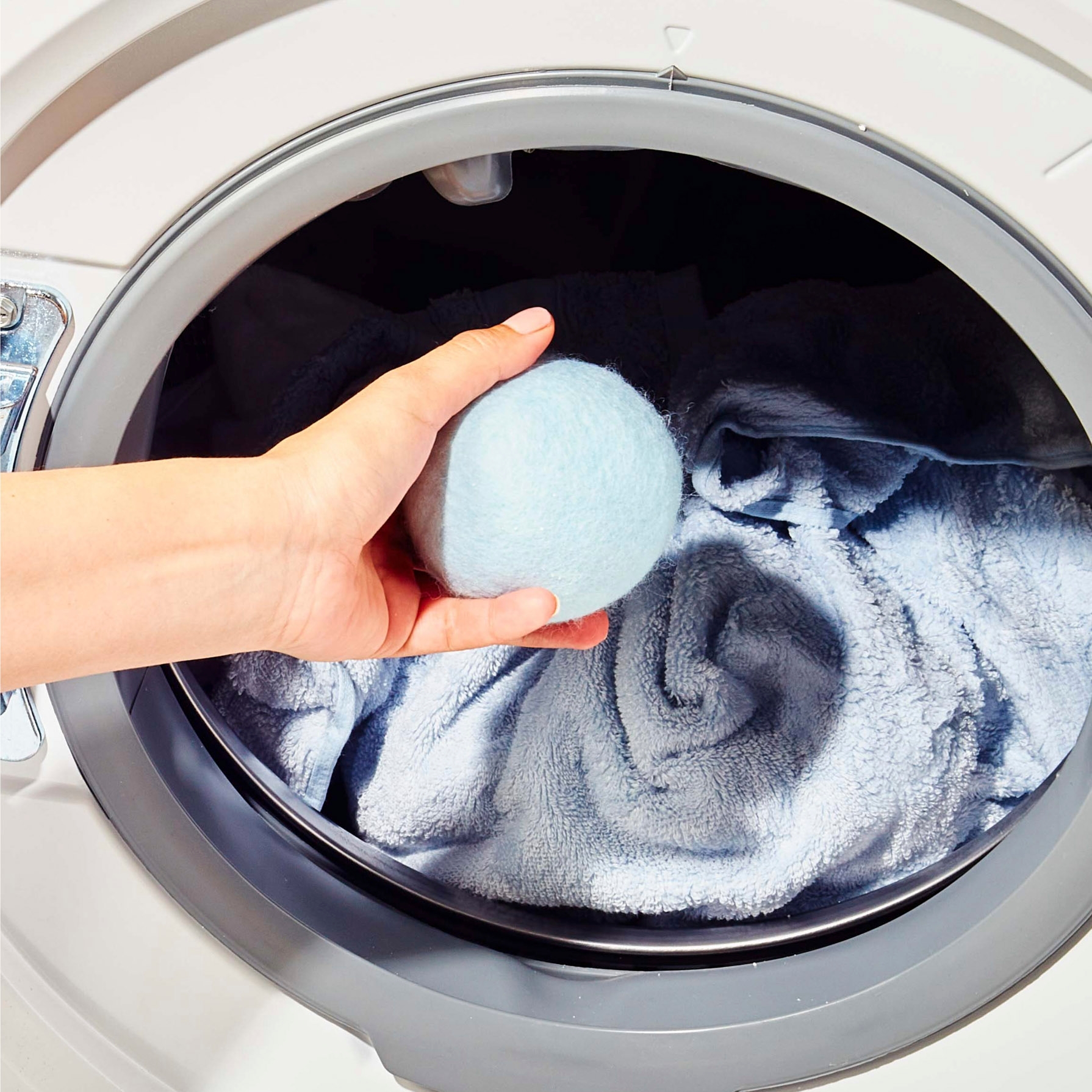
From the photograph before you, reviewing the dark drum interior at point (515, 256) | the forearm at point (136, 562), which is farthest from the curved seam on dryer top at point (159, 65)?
the dark drum interior at point (515, 256)

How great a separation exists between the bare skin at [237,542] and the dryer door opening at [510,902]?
0.07 metres

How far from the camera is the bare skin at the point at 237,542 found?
40 centimetres

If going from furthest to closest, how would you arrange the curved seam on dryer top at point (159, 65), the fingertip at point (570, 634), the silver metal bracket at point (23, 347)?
the fingertip at point (570, 634)
the silver metal bracket at point (23, 347)
the curved seam on dryer top at point (159, 65)

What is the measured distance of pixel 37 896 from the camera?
500 millimetres

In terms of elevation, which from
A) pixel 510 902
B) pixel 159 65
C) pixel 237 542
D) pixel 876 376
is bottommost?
pixel 510 902

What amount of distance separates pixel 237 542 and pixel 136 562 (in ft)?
0.14

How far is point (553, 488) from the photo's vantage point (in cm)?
43

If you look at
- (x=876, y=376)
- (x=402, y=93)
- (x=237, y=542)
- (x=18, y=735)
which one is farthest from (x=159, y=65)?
(x=876, y=376)

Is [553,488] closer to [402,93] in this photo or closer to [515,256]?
[402,93]

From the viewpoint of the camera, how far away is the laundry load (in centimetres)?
59

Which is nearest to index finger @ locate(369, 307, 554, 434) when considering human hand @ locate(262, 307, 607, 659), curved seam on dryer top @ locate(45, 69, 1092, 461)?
human hand @ locate(262, 307, 607, 659)

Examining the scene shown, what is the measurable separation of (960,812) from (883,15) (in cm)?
47

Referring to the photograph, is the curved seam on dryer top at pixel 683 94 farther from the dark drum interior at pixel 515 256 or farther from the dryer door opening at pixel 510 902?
the dark drum interior at pixel 515 256

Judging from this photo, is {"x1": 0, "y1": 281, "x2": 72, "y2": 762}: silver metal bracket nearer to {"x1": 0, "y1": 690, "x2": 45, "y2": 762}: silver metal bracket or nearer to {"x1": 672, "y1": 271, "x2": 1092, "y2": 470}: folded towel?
{"x1": 0, "y1": 690, "x2": 45, "y2": 762}: silver metal bracket
